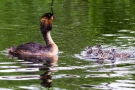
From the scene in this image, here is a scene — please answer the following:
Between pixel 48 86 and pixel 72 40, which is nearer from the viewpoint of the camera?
pixel 48 86

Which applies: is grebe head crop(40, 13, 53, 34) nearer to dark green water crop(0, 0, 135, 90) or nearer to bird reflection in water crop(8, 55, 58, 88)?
dark green water crop(0, 0, 135, 90)

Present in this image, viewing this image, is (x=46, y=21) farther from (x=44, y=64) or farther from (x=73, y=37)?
(x=44, y=64)

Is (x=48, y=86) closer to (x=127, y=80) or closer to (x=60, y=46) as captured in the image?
(x=127, y=80)

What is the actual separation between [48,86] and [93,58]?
4204 millimetres

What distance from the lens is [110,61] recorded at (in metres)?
17.0

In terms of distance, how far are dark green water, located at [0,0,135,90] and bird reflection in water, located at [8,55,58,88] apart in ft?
0.43

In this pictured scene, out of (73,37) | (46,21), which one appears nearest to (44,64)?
(46,21)

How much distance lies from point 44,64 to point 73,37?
4.49 meters

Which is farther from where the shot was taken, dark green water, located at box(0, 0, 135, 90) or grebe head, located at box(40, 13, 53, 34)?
grebe head, located at box(40, 13, 53, 34)

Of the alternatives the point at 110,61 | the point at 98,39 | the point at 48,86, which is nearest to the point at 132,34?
the point at 98,39

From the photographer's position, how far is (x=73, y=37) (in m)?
21.0

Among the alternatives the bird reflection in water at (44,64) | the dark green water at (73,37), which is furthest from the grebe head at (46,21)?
the bird reflection in water at (44,64)

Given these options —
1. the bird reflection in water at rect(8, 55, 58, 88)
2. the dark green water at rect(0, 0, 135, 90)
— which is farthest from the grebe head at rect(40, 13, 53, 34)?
the bird reflection in water at rect(8, 55, 58, 88)

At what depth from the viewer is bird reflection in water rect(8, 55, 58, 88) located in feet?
46.7
